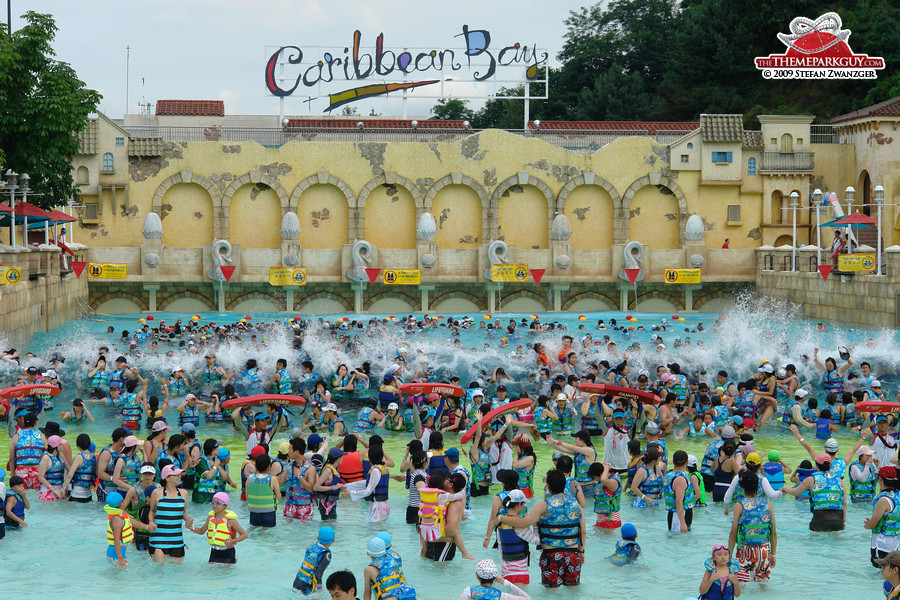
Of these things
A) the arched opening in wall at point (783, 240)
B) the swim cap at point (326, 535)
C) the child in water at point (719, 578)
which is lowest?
the child in water at point (719, 578)

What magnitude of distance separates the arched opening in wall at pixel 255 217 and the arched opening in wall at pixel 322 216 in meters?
1.05

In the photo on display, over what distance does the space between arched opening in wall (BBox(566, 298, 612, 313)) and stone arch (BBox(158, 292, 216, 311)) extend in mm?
14024

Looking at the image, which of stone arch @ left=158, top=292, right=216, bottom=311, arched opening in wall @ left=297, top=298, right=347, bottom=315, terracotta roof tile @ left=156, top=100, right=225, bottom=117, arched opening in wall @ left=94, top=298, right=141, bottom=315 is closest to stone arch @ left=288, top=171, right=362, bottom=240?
arched opening in wall @ left=297, top=298, right=347, bottom=315

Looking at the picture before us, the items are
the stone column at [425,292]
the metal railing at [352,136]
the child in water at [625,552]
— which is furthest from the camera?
the metal railing at [352,136]

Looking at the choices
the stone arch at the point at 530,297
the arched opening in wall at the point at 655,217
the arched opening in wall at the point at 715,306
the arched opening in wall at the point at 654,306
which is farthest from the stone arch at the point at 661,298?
the stone arch at the point at 530,297

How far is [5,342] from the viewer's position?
25250 millimetres

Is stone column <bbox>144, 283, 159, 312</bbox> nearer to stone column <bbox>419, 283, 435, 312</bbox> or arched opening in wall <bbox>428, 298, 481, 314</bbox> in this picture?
stone column <bbox>419, 283, 435, 312</bbox>

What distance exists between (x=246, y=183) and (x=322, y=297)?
5.66 m

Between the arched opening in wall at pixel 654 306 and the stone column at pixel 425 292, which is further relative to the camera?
the arched opening in wall at pixel 654 306

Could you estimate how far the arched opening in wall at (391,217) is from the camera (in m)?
44.3

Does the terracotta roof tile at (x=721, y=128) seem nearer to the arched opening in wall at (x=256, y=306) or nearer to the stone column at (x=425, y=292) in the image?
the stone column at (x=425, y=292)

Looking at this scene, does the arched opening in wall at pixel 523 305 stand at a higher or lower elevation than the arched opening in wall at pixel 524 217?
lower

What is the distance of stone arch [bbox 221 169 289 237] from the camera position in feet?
142

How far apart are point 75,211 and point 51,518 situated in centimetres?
3059
